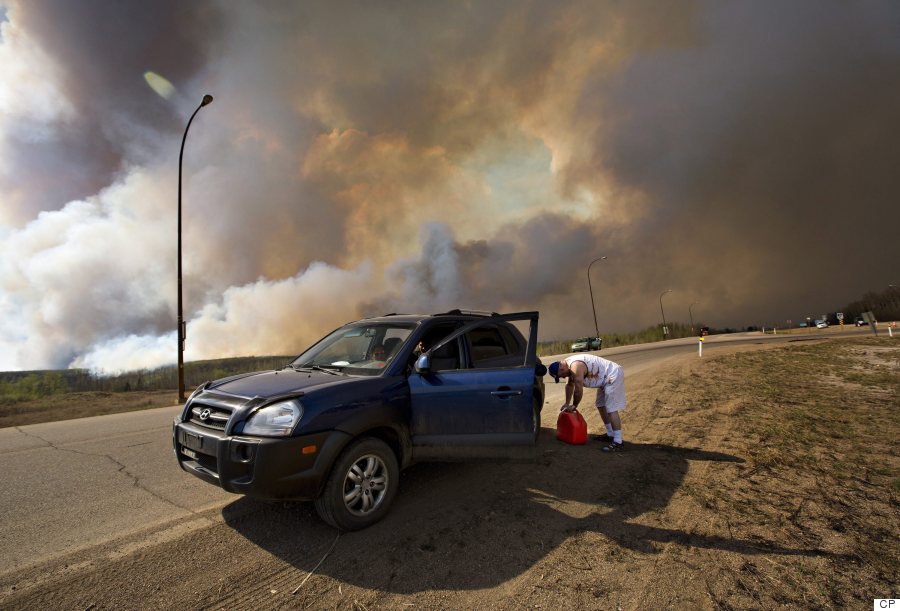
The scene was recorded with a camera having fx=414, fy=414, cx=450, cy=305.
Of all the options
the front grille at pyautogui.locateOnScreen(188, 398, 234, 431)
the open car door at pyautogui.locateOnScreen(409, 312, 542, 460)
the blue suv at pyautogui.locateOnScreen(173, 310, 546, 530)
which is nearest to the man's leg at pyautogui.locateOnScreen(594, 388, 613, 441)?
the blue suv at pyautogui.locateOnScreen(173, 310, 546, 530)

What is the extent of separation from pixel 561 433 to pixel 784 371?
10.7 m

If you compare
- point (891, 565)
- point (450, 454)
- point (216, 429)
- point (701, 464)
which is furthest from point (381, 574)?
point (701, 464)

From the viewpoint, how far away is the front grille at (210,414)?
10.8 ft

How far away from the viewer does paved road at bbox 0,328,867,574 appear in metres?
3.43

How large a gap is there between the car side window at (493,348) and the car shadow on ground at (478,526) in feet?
3.68

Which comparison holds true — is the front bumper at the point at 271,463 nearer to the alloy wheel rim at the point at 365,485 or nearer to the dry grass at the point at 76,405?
the alloy wheel rim at the point at 365,485

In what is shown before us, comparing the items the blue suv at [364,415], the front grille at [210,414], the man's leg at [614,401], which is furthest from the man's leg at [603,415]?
the front grille at [210,414]

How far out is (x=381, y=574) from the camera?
9.20ft

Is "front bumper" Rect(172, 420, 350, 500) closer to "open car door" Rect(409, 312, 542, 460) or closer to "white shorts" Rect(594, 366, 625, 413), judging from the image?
"open car door" Rect(409, 312, 542, 460)

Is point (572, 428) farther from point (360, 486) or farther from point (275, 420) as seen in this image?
point (275, 420)

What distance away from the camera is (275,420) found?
313 cm

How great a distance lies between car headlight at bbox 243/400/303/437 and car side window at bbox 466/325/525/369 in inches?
73.7

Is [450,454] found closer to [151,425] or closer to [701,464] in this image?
[701,464]

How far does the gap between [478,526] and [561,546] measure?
69cm
